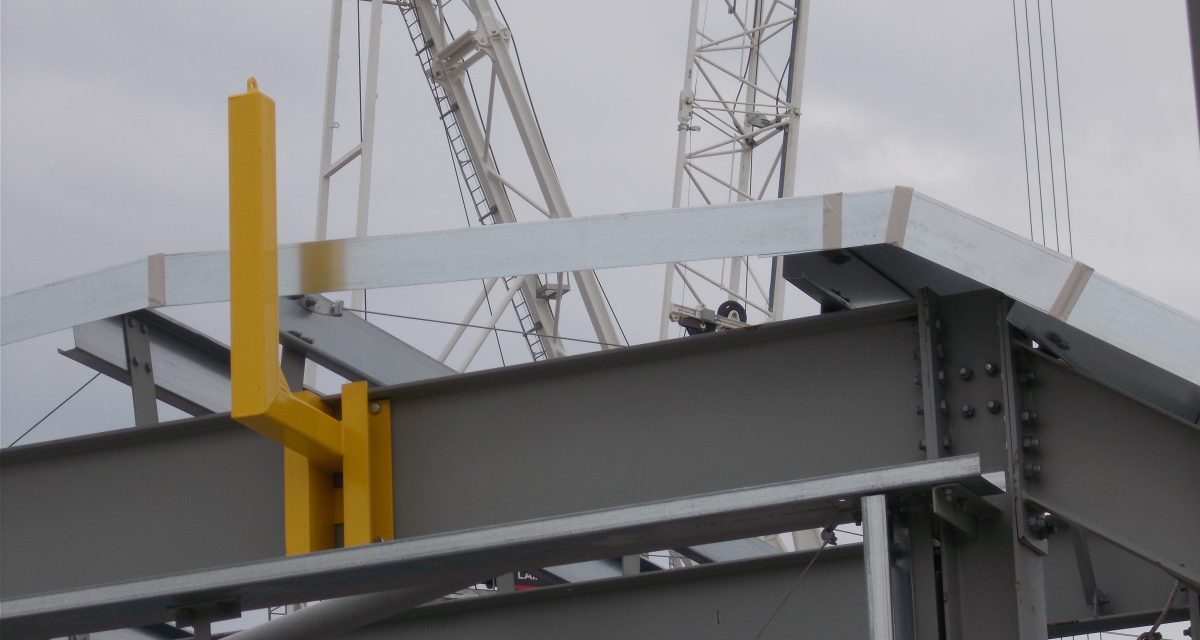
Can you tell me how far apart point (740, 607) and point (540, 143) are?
1395 cm

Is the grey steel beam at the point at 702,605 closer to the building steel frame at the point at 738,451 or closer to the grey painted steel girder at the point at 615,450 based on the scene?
the building steel frame at the point at 738,451

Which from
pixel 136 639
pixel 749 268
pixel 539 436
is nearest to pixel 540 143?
pixel 749 268

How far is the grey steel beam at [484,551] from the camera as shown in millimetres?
5723

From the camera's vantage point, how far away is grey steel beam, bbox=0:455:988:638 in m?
5.72

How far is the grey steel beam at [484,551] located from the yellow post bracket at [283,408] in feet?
1.06

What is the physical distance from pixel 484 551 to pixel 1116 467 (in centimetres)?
253

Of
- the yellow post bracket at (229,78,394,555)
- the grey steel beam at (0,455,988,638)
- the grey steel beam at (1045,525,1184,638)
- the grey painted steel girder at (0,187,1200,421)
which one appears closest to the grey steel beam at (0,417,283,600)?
the yellow post bracket at (229,78,394,555)

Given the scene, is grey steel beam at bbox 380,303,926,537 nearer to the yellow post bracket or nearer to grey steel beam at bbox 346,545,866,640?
the yellow post bracket

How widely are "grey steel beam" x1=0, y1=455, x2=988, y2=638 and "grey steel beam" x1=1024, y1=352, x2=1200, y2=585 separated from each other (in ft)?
1.50

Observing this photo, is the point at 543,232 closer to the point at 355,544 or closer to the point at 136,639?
the point at 355,544

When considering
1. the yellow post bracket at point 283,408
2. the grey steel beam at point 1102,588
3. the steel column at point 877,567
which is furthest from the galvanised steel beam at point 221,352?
the grey steel beam at point 1102,588

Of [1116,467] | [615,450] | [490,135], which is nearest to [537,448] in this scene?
[615,450]

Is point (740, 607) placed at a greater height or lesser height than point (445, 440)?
lesser

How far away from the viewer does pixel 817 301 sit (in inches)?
259
